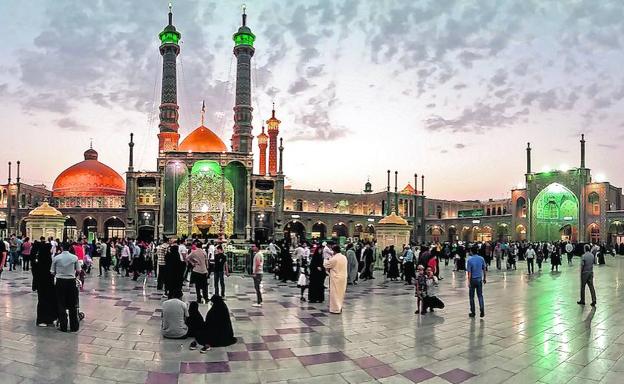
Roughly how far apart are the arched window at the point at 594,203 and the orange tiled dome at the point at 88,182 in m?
46.5

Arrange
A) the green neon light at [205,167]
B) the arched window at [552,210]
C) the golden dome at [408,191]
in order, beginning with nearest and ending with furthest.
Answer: the green neon light at [205,167] → the arched window at [552,210] → the golden dome at [408,191]

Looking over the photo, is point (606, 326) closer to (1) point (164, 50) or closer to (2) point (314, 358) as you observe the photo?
(2) point (314, 358)

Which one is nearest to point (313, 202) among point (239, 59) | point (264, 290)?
point (239, 59)

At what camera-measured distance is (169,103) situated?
45562mm

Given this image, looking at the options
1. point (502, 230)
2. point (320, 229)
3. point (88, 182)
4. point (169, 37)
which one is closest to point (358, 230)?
point (320, 229)

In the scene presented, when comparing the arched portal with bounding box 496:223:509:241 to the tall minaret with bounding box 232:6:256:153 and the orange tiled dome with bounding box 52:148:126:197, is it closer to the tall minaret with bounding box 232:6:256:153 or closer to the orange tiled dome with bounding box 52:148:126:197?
the tall minaret with bounding box 232:6:256:153

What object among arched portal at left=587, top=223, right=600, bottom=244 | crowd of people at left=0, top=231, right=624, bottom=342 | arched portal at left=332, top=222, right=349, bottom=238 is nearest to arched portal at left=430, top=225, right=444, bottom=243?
arched portal at left=332, top=222, right=349, bottom=238

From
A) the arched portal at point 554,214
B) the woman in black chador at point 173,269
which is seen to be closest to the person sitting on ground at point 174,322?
the woman in black chador at point 173,269

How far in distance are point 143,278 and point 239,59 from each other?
1397 inches

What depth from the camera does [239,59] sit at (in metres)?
46.3

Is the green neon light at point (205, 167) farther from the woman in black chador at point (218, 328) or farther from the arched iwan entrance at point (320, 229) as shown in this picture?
the woman in black chador at point (218, 328)

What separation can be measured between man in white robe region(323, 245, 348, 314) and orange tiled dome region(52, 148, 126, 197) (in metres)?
43.9

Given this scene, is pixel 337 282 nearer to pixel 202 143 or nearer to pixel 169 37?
pixel 202 143

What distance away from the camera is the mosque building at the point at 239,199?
40031 mm
